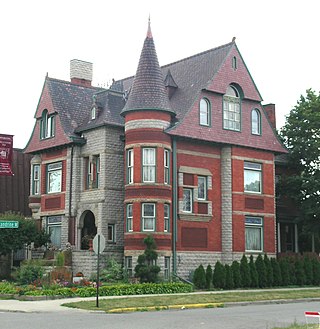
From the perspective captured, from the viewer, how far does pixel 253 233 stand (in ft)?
124

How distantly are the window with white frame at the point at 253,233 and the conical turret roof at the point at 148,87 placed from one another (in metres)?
8.29

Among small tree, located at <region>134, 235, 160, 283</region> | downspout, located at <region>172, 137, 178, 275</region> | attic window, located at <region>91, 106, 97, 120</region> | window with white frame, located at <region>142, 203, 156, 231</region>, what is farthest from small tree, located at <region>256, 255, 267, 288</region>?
attic window, located at <region>91, 106, 97, 120</region>

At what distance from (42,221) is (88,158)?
5.42m

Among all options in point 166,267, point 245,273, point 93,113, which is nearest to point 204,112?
point 93,113

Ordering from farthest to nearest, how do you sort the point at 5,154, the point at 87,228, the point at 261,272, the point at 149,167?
1. the point at 87,228
2. the point at 261,272
3. the point at 149,167
4. the point at 5,154

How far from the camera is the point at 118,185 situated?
35.4 m

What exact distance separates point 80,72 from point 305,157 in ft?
53.2

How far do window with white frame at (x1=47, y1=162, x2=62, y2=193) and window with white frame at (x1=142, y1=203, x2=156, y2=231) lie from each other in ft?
23.5

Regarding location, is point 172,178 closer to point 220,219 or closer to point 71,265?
point 220,219

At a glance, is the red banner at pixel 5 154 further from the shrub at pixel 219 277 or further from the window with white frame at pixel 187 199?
the shrub at pixel 219 277

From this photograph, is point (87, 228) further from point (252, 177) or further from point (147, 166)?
point (252, 177)

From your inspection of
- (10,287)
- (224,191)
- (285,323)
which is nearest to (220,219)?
(224,191)

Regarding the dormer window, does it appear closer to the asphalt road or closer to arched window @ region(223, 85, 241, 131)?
arched window @ region(223, 85, 241, 131)

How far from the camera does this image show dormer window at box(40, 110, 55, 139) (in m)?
39.0
